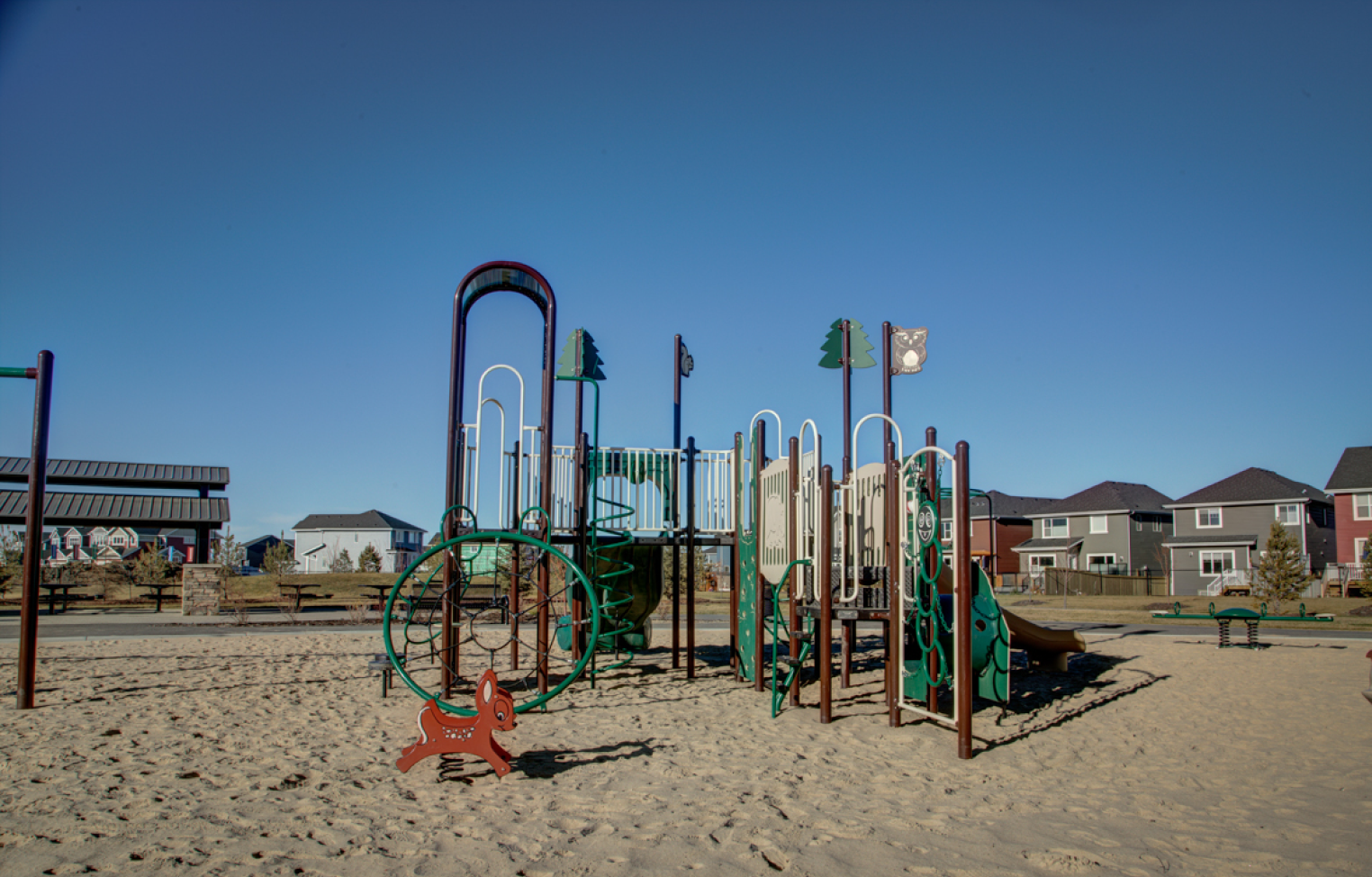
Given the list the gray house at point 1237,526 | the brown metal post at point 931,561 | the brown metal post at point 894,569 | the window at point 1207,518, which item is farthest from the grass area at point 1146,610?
the brown metal post at point 894,569

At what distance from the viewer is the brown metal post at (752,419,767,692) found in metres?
9.16

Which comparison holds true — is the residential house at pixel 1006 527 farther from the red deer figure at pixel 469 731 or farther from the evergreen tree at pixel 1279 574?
the red deer figure at pixel 469 731

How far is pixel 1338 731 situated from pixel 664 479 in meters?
7.19

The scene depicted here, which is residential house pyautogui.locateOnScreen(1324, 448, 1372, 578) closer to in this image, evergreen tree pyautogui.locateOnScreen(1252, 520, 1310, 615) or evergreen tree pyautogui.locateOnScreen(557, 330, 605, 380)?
evergreen tree pyautogui.locateOnScreen(1252, 520, 1310, 615)

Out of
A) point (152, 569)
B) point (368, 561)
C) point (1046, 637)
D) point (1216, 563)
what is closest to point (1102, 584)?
point (1216, 563)

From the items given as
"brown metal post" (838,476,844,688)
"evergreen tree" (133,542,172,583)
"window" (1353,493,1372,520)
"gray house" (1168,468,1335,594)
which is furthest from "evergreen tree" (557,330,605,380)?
"window" (1353,493,1372,520)

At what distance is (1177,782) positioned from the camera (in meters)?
5.65

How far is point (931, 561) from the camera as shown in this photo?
24.0ft

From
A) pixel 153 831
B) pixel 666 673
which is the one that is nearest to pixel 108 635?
pixel 666 673

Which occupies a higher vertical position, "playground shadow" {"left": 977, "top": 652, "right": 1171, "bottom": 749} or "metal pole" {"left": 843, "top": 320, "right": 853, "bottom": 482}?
"metal pole" {"left": 843, "top": 320, "right": 853, "bottom": 482}

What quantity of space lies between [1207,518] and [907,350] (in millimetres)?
43937

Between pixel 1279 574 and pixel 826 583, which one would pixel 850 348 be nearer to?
pixel 826 583

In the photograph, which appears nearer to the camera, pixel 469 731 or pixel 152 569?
pixel 469 731

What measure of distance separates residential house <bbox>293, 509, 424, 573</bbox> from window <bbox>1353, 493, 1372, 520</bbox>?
64133 mm
